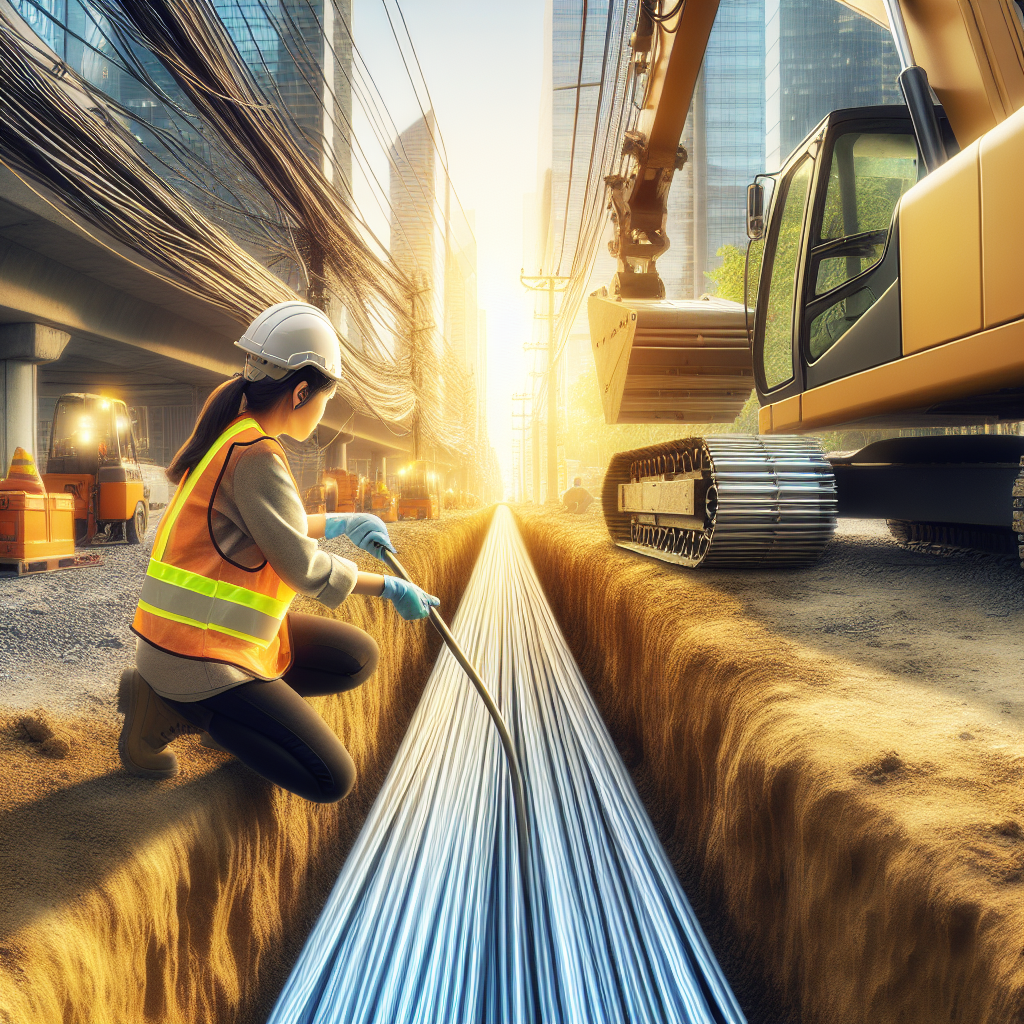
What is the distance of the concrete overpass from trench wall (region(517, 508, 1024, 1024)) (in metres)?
5.77

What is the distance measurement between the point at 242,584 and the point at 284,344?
661mm

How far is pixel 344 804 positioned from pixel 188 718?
1.19 metres

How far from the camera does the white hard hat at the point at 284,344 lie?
1973mm

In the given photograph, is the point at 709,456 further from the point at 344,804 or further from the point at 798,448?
the point at 344,804

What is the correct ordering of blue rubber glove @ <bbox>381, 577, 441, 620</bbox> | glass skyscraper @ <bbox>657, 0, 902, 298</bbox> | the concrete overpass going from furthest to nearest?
1. glass skyscraper @ <bbox>657, 0, 902, 298</bbox>
2. the concrete overpass
3. blue rubber glove @ <bbox>381, 577, 441, 620</bbox>

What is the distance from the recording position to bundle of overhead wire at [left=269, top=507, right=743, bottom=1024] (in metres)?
1.94

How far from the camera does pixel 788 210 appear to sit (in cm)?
537

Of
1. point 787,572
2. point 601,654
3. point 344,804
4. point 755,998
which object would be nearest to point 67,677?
point 344,804

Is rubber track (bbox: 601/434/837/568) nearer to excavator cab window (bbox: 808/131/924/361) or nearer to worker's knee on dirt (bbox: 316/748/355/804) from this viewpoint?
excavator cab window (bbox: 808/131/924/361)

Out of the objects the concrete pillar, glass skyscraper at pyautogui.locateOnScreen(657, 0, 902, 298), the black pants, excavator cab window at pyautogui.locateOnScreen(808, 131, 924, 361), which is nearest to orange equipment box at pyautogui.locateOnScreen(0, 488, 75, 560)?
the black pants

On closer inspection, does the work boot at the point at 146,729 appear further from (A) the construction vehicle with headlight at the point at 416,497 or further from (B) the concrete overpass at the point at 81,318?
(A) the construction vehicle with headlight at the point at 416,497

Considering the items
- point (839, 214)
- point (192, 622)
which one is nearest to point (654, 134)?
point (839, 214)

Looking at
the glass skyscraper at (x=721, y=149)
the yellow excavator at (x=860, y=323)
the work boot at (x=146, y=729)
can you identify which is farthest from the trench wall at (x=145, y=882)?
the glass skyscraper at (x=721, y=149)

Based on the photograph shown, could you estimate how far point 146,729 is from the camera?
1.95m
